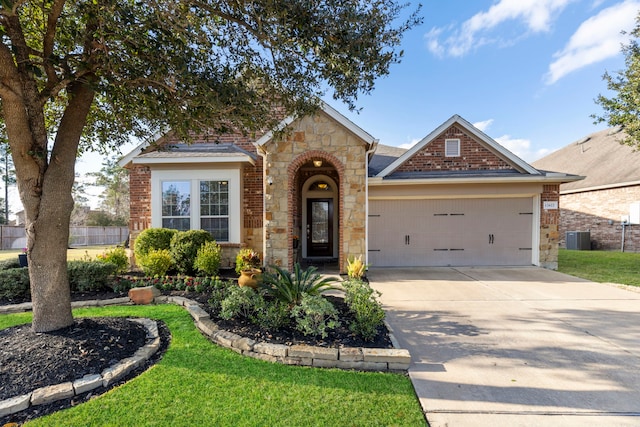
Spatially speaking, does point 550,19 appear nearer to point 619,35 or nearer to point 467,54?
point 619,35

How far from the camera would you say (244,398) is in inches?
104

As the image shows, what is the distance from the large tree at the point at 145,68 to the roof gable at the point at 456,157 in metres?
5.53

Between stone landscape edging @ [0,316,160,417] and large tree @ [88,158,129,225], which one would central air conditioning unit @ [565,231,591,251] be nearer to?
stone landscape edging @ [0,316,160,417]

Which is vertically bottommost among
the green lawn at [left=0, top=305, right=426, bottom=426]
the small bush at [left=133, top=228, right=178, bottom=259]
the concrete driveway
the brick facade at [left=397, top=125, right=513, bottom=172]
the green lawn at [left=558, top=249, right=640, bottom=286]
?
the green lawn at [left=558, top=249, right=640, bottom=286]

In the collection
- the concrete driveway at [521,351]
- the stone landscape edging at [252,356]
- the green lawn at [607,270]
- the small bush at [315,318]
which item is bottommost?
the green lawn at [607,270]

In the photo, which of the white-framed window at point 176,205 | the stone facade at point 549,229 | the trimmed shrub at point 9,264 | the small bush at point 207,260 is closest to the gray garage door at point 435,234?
the stone facade at point 549,229

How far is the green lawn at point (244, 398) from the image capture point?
2.37 m

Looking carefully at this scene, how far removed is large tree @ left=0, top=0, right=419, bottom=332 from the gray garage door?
18.9ft

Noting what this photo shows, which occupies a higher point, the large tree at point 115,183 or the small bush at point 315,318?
the large tree at point 115,183

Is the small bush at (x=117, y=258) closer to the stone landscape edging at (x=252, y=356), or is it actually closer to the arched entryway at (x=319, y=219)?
the stone landscape edging at (x=252, y=356)

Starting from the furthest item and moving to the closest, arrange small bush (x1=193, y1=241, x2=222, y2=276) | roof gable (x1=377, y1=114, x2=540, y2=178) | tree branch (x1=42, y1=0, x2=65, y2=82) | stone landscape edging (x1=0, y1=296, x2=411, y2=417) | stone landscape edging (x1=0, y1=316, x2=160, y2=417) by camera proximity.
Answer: roof gable (x1=377, y1=114, x2=540, y2=178), small bush (x1=193, y1=241, x2=222, y2=276), tree branch (x1=42, y1=0, x2=65, y2=82), stone landscape edging (x1=0, y1=296, x2=411, y2=417), stone landscape edging (x1=0, y1=316, x2=160, y2=417)

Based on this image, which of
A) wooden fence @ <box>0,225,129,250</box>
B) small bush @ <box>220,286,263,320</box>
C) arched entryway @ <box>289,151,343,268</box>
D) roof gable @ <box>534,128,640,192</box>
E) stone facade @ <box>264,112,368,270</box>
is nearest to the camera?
small bush @ <box>220,286,263,320</box>

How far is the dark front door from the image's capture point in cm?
1188

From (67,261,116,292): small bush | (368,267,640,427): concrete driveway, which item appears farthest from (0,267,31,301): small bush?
(368,267,640,427): concrete driveway
